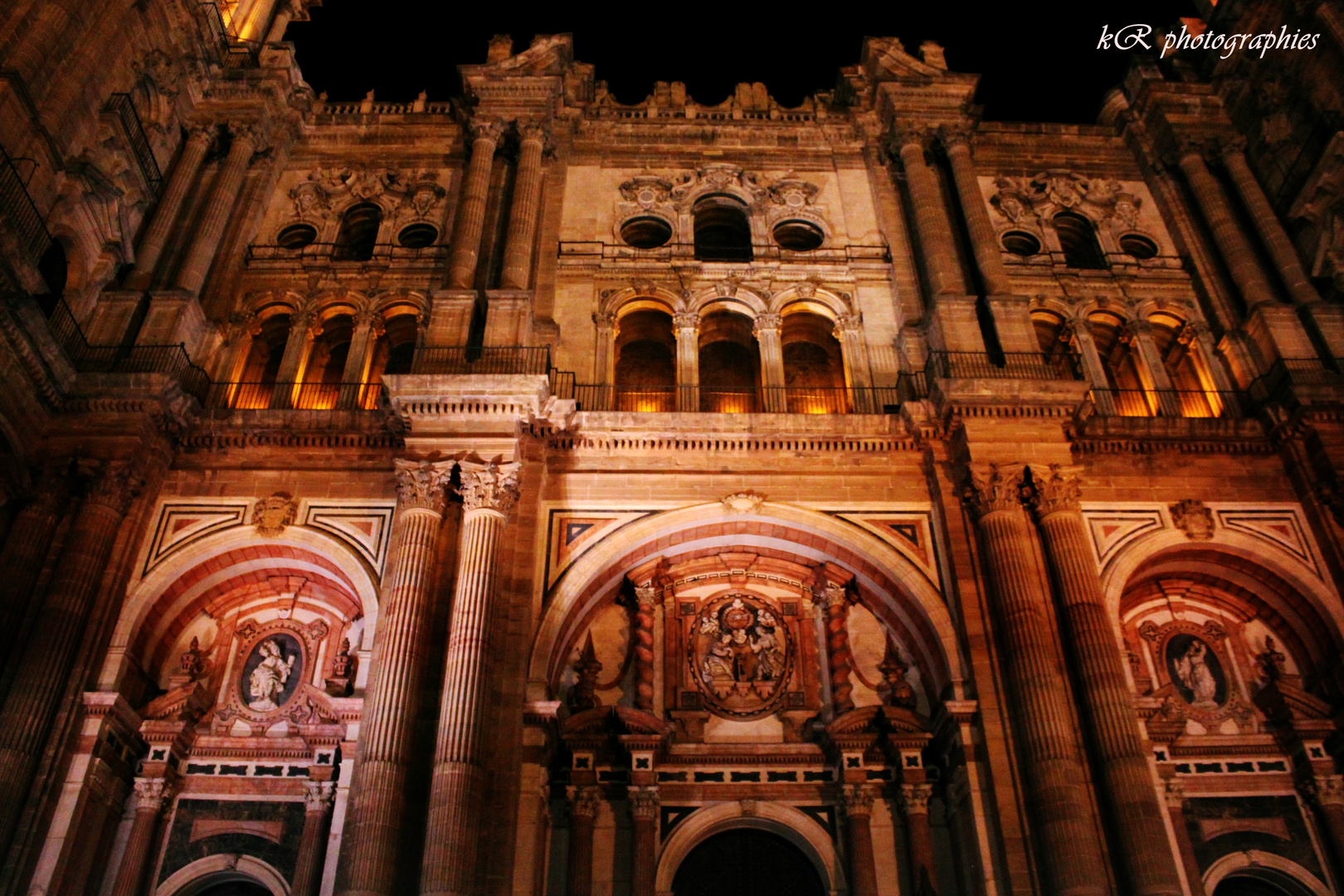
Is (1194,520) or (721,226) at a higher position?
(721,226)

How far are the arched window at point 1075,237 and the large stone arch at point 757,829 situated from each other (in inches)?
509

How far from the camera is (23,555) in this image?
15.2 metres

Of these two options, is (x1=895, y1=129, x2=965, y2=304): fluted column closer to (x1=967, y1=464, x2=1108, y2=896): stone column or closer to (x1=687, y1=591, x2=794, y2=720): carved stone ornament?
(x1=967, y1=464, x2=1108, y2=896): stone column

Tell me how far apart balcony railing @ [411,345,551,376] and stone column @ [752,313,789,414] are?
3.95m

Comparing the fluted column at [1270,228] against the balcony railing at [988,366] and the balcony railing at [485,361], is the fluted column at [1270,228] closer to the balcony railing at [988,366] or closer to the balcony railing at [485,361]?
the balcony railing at [988,366]

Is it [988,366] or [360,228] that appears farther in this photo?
[360,228]

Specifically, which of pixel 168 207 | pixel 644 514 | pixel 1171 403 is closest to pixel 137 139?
pixel 168 207

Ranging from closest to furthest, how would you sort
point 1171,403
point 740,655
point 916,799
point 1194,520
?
1. point 916,799
2. point 1194,520
3. point 740,655
4. point 1171,403

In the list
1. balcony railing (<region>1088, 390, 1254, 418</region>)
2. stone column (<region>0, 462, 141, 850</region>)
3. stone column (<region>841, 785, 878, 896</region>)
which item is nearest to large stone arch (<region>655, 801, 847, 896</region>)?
stone column (<region>841, 785, 878, 896</region>)

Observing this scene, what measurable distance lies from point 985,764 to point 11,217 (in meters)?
15.8

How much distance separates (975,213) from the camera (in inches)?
798

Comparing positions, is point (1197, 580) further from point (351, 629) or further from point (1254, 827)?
point (351, 629)

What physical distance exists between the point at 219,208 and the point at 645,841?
14173 mm

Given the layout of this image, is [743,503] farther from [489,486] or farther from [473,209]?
[473,209]
